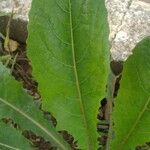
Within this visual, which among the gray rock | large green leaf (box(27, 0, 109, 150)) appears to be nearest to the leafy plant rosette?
large green leaf (box(27, 0, 109, 150))

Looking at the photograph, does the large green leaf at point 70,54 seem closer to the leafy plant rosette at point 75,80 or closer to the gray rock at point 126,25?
the leafy plant rosette at point 75,80

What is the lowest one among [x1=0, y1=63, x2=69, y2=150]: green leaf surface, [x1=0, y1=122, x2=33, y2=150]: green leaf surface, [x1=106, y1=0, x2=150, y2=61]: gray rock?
[x1=0, y1=122, x2=33, y2=150]: green leaf surface

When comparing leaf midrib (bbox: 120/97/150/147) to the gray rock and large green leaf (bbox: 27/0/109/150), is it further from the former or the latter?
the gray rock

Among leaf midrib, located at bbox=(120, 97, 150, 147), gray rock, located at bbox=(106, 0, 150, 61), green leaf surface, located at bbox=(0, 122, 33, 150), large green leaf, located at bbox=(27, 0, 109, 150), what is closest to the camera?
large green leaf, located at bbox=(27, 0, 109, 150)

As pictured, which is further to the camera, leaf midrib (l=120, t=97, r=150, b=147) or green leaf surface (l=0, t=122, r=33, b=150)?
green leaf surface (l=0, t=122, r=33, b=150)

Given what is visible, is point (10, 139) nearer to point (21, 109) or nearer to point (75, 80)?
point (21, 109)

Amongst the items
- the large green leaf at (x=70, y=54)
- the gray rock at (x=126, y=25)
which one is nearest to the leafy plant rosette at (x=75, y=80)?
the large green leaf at (x=70, y=54)

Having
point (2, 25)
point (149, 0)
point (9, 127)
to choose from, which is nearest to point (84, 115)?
point (9, 127)

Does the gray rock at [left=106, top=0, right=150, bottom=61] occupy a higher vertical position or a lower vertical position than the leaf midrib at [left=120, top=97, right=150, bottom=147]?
higher

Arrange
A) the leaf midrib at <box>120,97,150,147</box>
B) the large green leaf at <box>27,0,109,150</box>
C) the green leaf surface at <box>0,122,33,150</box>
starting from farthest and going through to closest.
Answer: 1. the green leaf surface at <box>0,122,33,150</box>
2. the leaf midrib at <box>120,97,150,147</box>
3. the large green leaf at <box>27,0,109,150</box>
